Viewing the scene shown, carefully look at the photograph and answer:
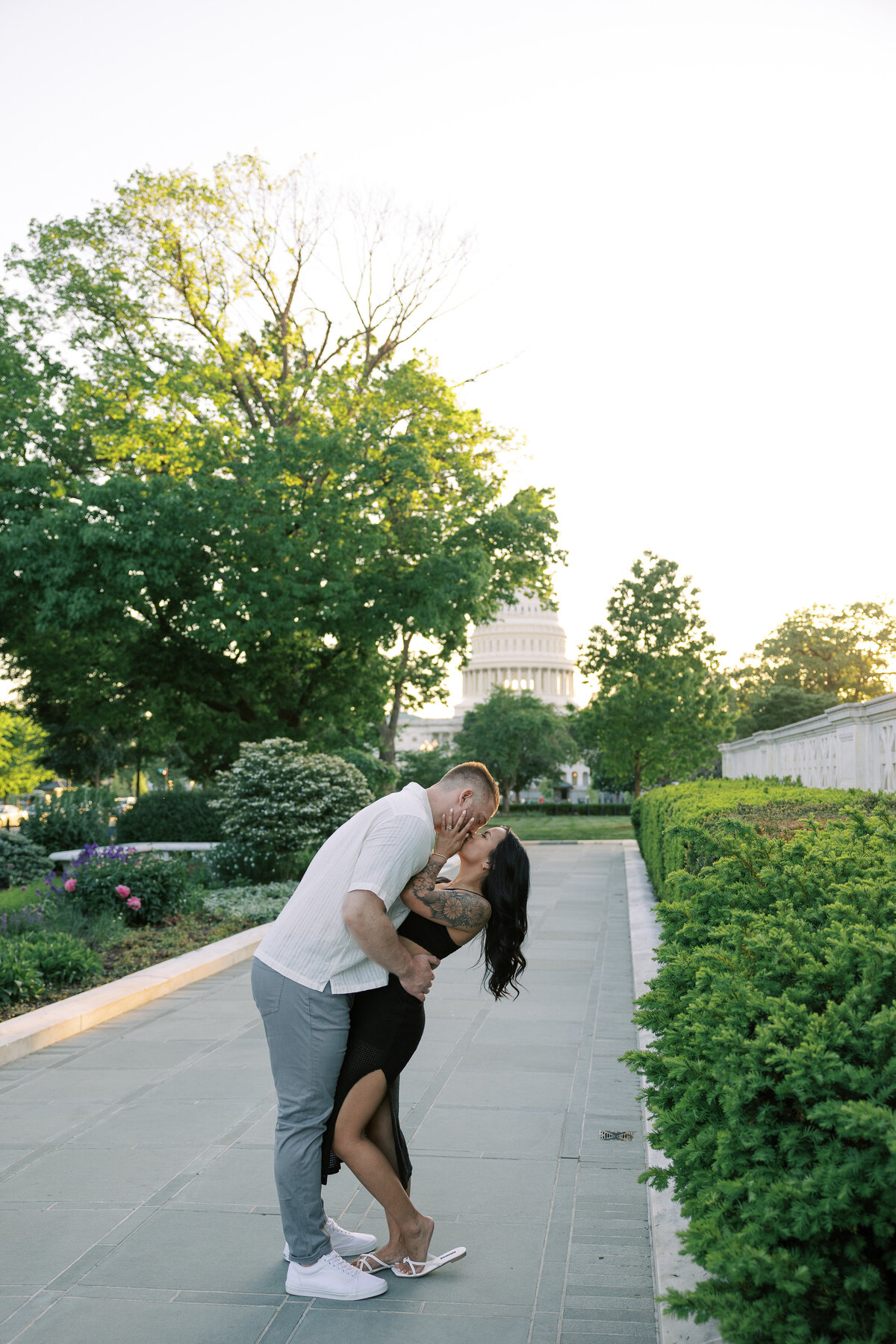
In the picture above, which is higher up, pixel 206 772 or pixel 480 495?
pixel 480 495

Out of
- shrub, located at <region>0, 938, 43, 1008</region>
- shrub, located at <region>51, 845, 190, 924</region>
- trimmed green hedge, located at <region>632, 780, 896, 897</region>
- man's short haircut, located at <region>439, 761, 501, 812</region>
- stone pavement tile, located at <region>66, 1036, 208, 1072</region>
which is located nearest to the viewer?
man's short haircut, located at <region>439, 761, 501, 812</region>

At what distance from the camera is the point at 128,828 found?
20875 mm

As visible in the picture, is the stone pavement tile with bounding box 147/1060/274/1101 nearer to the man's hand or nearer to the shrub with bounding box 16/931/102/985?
the shrub with bounding box 16/931/102/985

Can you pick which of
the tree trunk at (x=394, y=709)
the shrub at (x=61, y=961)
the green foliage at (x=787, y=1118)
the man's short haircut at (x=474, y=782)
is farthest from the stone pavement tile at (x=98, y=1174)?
the tree trunk at (x=394, y=709)

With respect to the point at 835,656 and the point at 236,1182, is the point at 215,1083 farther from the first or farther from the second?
the point at 835,656

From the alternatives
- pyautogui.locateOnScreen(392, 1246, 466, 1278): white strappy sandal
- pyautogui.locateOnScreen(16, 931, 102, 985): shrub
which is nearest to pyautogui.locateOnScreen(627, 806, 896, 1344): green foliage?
pyautogui.locateOnScreen(392, 1246, 466, 1278): white strappy sandal

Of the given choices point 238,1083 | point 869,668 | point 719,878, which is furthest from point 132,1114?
point 869,668

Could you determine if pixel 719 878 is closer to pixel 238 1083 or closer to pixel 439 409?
pixel 238 1083

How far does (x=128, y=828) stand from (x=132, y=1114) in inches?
616

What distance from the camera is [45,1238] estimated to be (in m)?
4.26

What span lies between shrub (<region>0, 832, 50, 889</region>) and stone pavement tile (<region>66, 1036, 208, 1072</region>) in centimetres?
936

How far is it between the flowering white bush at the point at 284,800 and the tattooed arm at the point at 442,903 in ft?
42.4

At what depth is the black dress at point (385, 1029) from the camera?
12.4ft

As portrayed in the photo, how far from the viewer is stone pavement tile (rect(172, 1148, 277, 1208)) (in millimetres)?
4684
